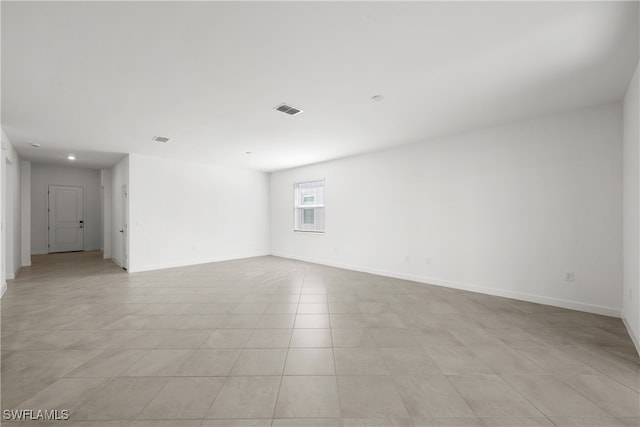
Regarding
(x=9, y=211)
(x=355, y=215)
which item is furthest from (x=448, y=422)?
(x=9, y=211)

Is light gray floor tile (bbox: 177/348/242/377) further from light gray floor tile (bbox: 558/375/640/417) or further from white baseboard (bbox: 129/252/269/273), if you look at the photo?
white baseboard (bbox: 129/252/269/273)

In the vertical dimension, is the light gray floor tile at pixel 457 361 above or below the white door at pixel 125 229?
below

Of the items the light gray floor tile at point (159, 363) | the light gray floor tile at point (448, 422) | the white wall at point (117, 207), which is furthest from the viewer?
the white wall at point (117, 207)

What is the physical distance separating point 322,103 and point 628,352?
394cm

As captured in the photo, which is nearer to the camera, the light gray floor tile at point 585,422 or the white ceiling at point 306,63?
the light gray floor tile at point 585,422

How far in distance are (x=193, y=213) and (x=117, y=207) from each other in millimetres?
2040

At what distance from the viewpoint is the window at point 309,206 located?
666 centimetres

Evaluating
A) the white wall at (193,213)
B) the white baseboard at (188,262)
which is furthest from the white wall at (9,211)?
the white baseboard at (188,262)

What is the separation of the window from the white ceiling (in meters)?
2.89

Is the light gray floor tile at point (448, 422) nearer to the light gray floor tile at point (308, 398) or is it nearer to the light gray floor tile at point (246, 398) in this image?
the light gray floor tile at point (308, 398)

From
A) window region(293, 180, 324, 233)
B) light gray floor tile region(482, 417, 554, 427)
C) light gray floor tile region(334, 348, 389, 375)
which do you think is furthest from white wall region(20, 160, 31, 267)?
light gray floor tile region(482, 417, 554, 427)

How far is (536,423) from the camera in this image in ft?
4.98

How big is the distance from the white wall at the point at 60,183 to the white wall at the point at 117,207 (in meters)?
1.98

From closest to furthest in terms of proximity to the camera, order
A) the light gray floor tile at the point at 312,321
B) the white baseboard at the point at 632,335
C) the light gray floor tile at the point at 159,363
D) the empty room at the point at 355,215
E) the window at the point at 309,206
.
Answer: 1. the empty room at the point at 355,215
2. the light gray floor tile at the point at 159,363
3. the white baseboard at the point at 632,335
4. the light gray floor tile at the point at 312,321
5. the window at the point at 309,206
